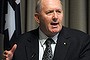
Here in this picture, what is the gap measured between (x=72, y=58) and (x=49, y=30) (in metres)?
0.29

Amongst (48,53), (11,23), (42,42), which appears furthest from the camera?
(11,23)

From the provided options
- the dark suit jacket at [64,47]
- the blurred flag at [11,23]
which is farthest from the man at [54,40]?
the blurred flag at [11,23]

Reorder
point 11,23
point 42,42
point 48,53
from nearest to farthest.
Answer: point 48,53 → point 42,42 → point 11,23

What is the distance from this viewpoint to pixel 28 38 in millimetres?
1927

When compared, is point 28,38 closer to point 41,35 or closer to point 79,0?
point 41,35

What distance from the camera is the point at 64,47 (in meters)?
1.77

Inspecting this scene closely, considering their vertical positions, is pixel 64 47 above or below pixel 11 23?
below

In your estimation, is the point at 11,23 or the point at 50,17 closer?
the point at 50,17

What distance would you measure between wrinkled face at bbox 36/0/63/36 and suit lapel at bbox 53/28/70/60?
0.27 ft

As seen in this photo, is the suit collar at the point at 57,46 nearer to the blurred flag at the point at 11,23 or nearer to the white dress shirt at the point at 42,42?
the white dress shirt at the point at 42,42

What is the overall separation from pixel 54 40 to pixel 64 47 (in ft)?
0.38

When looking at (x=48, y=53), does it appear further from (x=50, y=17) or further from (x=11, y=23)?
(x=11, y=23)

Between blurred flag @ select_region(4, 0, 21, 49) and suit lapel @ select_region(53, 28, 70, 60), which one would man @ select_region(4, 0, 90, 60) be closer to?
suit lapel @ select_region(53, 28, 70, 60)

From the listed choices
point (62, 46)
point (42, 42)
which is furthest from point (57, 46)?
point (42, 42)
